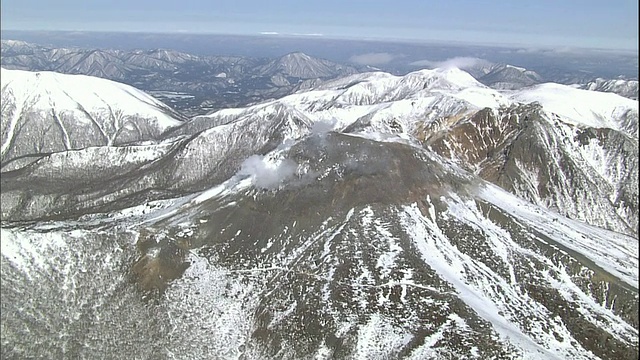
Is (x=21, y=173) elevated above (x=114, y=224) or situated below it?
below

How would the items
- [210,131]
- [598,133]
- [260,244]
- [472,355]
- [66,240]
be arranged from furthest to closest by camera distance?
[210,131] < [598,133] < [260,244] < [66,240] < [472,355]

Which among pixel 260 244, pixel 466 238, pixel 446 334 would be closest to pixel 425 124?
pixel 466 238

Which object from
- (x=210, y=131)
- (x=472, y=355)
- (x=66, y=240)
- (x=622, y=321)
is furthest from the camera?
(x=210, y=131)

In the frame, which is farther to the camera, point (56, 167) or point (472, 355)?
point (56, 167)

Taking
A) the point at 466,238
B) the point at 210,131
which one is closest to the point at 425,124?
the point at 210,131

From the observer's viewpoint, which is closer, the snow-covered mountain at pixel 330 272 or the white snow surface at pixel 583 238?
the snow-covered mountain at pixel 330 272

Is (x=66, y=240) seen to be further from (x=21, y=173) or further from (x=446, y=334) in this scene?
(x=21, y=173)

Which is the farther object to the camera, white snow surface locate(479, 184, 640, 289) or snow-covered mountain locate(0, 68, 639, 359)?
white snow surface locate(479, 184, 640, 289)

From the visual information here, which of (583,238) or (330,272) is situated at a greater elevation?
(583,238)

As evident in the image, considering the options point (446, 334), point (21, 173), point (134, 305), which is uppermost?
point (446, 334)

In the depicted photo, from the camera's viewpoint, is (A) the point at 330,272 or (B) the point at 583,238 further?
(B) the point at 583,238
